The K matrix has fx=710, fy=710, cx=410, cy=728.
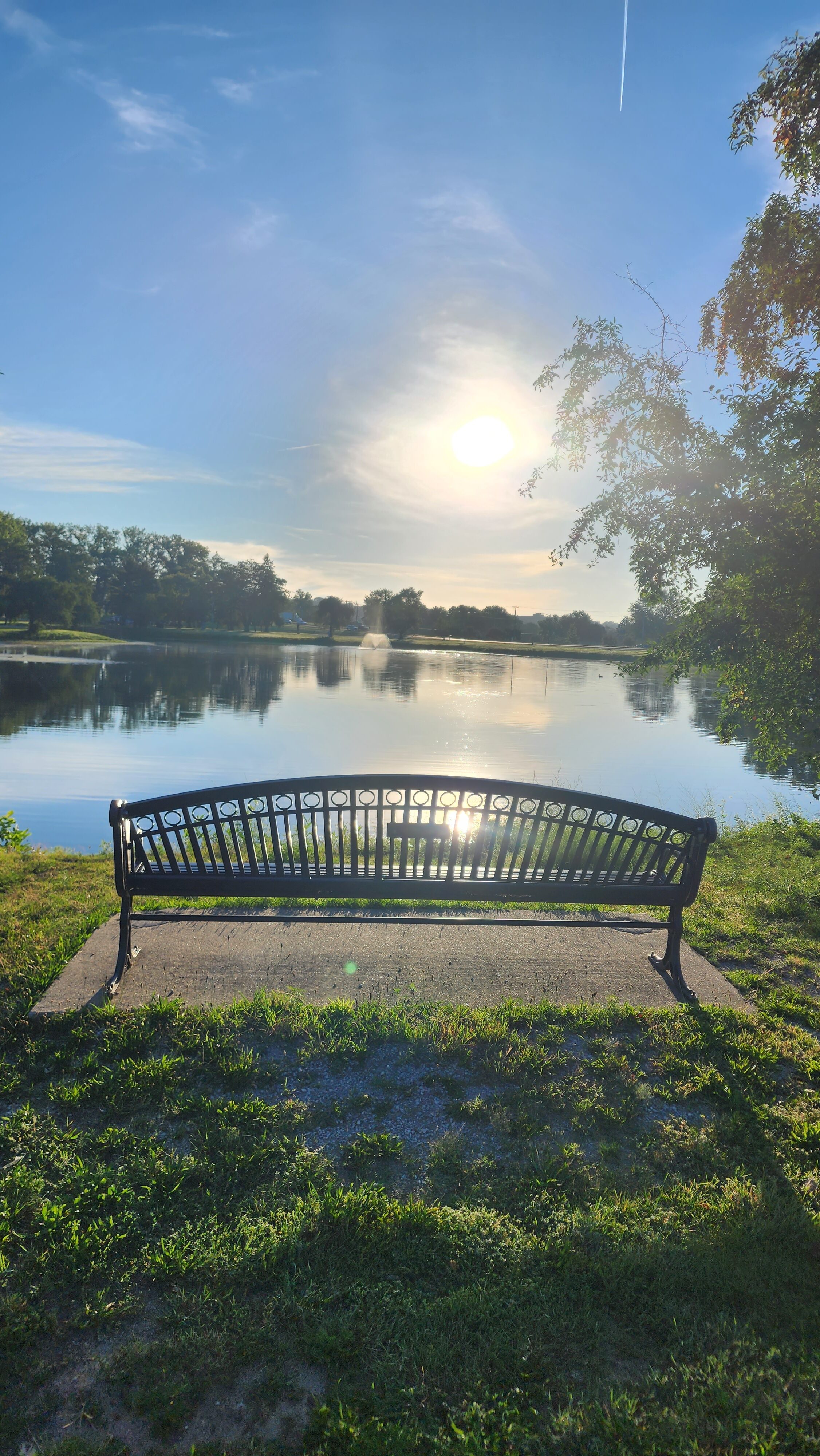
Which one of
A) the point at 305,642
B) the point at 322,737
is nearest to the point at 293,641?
the point at 305,642

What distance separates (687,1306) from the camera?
2.29m

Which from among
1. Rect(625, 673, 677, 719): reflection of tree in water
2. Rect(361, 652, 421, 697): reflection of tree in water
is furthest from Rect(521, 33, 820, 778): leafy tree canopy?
Rect(361, 652, 421, 697): reflection of tree in water

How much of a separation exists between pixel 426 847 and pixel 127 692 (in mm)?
27359

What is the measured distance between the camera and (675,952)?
4.64 m

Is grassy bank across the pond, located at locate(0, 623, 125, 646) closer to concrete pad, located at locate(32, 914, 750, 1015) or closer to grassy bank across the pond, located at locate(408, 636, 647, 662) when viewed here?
grassy bank across the pond, located at locate(408, 636, 647, 662)

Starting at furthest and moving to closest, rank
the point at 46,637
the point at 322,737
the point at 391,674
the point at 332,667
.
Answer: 1. the point at 46,637
2. the point at 332,667
3. the point at 391,674
4. the point at 322,737

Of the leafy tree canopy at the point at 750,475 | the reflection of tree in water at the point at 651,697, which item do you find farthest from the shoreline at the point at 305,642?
the leafy tree canopy at the point at 750,475

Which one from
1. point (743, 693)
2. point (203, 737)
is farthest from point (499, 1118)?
point (203, 737)

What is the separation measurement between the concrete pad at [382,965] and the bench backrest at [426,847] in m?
0.37

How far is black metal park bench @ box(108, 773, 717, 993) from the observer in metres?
4.35

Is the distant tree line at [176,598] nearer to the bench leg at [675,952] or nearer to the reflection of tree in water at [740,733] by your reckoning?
the reflection of tree in water at [740,733]

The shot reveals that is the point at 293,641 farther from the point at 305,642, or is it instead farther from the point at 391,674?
the point at 391,674

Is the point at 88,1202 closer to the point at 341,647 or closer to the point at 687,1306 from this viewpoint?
the point at 687,1306

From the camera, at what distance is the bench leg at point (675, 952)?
4.54m
